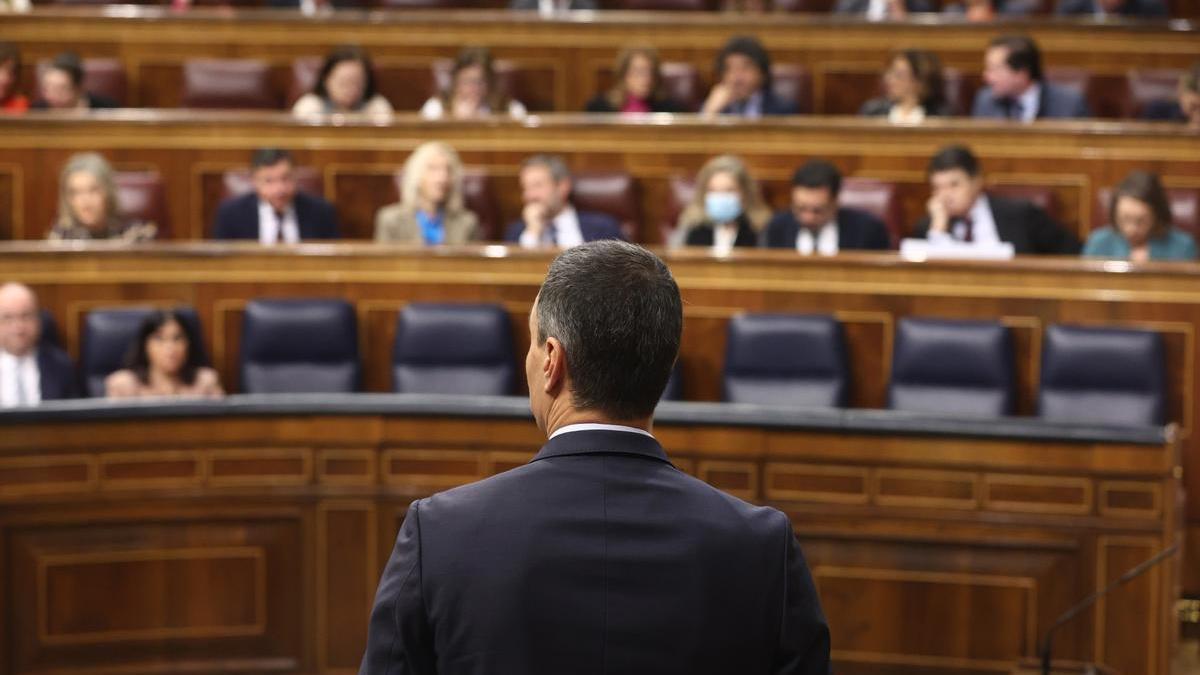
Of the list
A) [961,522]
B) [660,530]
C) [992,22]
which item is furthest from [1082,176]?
Answer: [660,530]

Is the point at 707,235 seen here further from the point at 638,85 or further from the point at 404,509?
the point at 404,509

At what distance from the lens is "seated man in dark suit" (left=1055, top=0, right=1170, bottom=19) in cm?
501

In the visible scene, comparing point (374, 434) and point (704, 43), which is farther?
point (704, 43)

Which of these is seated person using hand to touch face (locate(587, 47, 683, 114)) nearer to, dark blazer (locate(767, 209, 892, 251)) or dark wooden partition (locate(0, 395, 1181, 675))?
dark blazer (locate(767, 209, 892, 251))

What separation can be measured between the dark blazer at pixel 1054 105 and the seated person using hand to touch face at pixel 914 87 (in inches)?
4.6

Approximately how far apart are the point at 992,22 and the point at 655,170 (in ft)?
3.87

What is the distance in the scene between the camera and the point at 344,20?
16.0 feet

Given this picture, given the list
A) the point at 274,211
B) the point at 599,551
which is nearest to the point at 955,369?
the point at 274,211

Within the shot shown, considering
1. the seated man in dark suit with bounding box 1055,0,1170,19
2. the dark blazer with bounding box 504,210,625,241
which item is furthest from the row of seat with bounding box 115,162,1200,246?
the seated man in dark suit with bounding box 1055,0,1170,19

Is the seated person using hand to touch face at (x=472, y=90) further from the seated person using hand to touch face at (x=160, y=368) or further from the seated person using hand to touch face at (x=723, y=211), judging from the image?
the seated person using hand to touch face at (x=160, y=368)

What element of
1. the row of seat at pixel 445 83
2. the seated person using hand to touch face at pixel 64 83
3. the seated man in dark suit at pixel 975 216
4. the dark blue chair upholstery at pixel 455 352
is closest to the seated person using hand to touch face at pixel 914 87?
the row of seat at pixel 445 83

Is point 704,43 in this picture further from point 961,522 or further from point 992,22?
point 961,522

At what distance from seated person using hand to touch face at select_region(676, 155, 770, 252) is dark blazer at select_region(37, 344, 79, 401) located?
1.37 metres

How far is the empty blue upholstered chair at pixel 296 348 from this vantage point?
11.4ft
